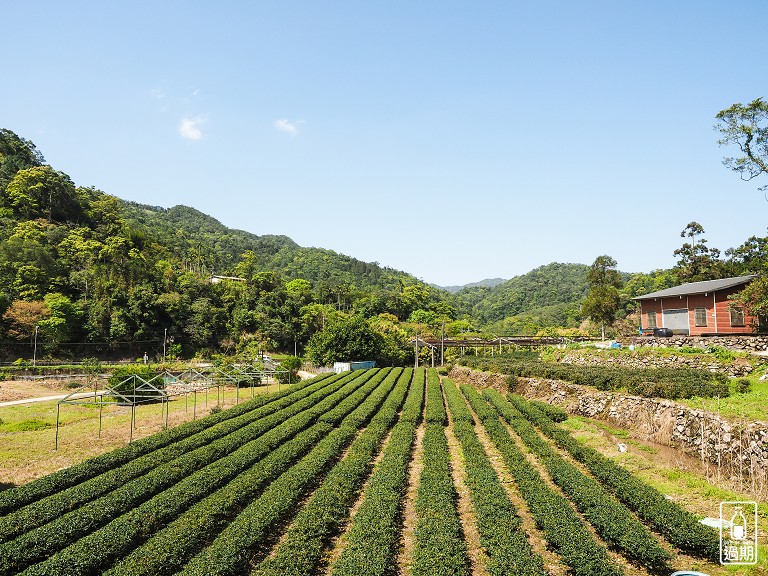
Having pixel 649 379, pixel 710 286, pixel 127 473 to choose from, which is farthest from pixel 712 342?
pixel 127 473

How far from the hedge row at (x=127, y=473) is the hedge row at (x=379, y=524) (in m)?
6.48

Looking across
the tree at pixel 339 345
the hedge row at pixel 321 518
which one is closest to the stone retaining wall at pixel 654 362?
the hedge row at pixel 321 518

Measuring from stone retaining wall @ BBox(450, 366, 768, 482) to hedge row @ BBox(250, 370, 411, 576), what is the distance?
11778 millimetres

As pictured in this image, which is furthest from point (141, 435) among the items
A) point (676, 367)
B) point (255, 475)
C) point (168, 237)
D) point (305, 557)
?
point (168, 237)

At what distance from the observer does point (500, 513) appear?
11352 millimetres

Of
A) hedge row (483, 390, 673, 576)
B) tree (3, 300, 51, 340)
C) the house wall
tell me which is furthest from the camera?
tree (3, 300, 51, 340)

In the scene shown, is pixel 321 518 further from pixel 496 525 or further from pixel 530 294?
pixel 530 294

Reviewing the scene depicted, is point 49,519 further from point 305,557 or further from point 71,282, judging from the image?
point 71,282

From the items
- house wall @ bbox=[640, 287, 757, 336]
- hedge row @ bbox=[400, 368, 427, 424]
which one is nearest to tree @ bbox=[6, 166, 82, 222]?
hedge row @ bbox=[400, 368, 427, 424]

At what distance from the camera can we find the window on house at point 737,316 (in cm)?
2908

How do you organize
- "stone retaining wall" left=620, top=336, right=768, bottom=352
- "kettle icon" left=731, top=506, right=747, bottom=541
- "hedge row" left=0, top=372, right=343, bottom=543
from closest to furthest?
"kettle icon" left=731, top=506, right=747, bottom=541, "hedge row" left=0, top=372, right=343, bottom=543, "stone retaining wall" left=620, top=336, right=768, bottom=352

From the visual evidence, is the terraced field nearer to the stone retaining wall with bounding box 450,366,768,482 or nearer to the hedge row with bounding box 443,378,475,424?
the stone retaining wall with bounding box 450,366,768,482

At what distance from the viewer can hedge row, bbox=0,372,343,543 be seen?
10.9 m

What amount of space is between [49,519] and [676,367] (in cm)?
2957
